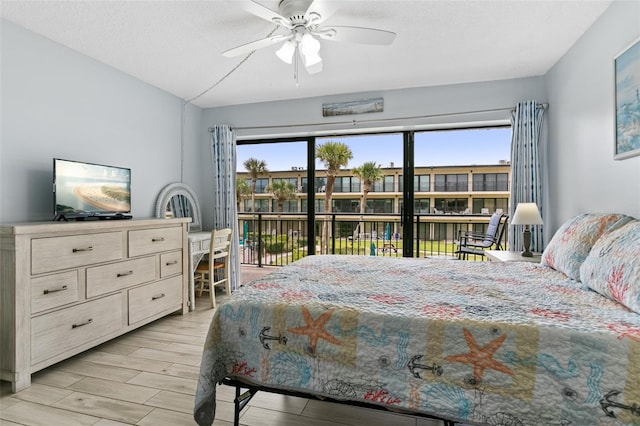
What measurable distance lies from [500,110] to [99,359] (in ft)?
14.5

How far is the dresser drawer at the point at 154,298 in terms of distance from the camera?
294cm

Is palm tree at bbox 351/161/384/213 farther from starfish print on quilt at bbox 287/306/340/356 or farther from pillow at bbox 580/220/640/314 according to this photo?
starfish print on quilt at bbox 287/306/340/356

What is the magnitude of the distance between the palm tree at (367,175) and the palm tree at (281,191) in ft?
3.11

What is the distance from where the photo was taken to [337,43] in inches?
112

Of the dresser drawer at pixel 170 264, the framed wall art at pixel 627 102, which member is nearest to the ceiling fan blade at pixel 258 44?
the dresser drawer at pixel 170 264

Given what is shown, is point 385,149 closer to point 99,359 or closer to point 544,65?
point 544,65

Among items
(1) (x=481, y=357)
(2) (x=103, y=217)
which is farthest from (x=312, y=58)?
(2) (x=103, y=217)

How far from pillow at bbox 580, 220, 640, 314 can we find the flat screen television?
357 centimetres

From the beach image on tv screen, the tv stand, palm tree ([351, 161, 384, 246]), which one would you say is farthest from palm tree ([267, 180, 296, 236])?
the tv stand

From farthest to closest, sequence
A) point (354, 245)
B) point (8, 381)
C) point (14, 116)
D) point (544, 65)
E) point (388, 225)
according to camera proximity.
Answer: point (354, 245) < point (388, 225) < point (544, 65) < point (14, 116) < point (8, 381)

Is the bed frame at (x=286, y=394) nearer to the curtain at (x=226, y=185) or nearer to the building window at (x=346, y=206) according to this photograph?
the curtain at (x=226, y=185)

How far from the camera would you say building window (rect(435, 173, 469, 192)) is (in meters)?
4.54

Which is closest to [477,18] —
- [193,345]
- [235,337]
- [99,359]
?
[235,337]

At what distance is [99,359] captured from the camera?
8.23 feet
